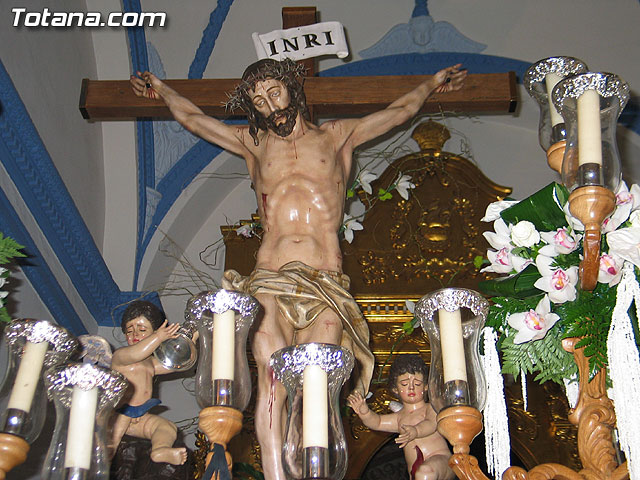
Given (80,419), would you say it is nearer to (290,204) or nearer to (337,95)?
(290,204)

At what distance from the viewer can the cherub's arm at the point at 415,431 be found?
2.78 metres

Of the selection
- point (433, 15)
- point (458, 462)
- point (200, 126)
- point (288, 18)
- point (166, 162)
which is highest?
point (433, 15)

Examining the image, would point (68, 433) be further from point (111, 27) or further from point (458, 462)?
point (111, 27)

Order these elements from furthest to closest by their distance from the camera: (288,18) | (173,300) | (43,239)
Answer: (173,300)
(43,239)
(288,18)

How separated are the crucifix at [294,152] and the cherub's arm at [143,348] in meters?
0.25

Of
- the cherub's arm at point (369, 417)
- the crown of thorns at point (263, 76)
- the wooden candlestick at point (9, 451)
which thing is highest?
the crown of thorns at point (263, 76)

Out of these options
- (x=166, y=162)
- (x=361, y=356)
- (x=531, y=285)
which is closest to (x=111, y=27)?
(x=166, y=162)

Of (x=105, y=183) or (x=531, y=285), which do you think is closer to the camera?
(x=531, y=285)

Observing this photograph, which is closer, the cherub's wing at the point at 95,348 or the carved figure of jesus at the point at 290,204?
the carved figure of jesus at the point at 290,204

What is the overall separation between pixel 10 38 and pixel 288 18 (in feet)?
4.19

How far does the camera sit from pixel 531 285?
236 centimetres

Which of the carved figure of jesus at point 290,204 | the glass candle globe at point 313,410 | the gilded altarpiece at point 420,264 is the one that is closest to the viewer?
the glass candle globe at point 313,410

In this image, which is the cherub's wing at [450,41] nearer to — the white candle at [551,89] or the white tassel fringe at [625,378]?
the white candle at [551,89]

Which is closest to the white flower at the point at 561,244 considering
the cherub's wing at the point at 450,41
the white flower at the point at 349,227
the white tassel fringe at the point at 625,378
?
the white tassel fringe at the point at 625,378
